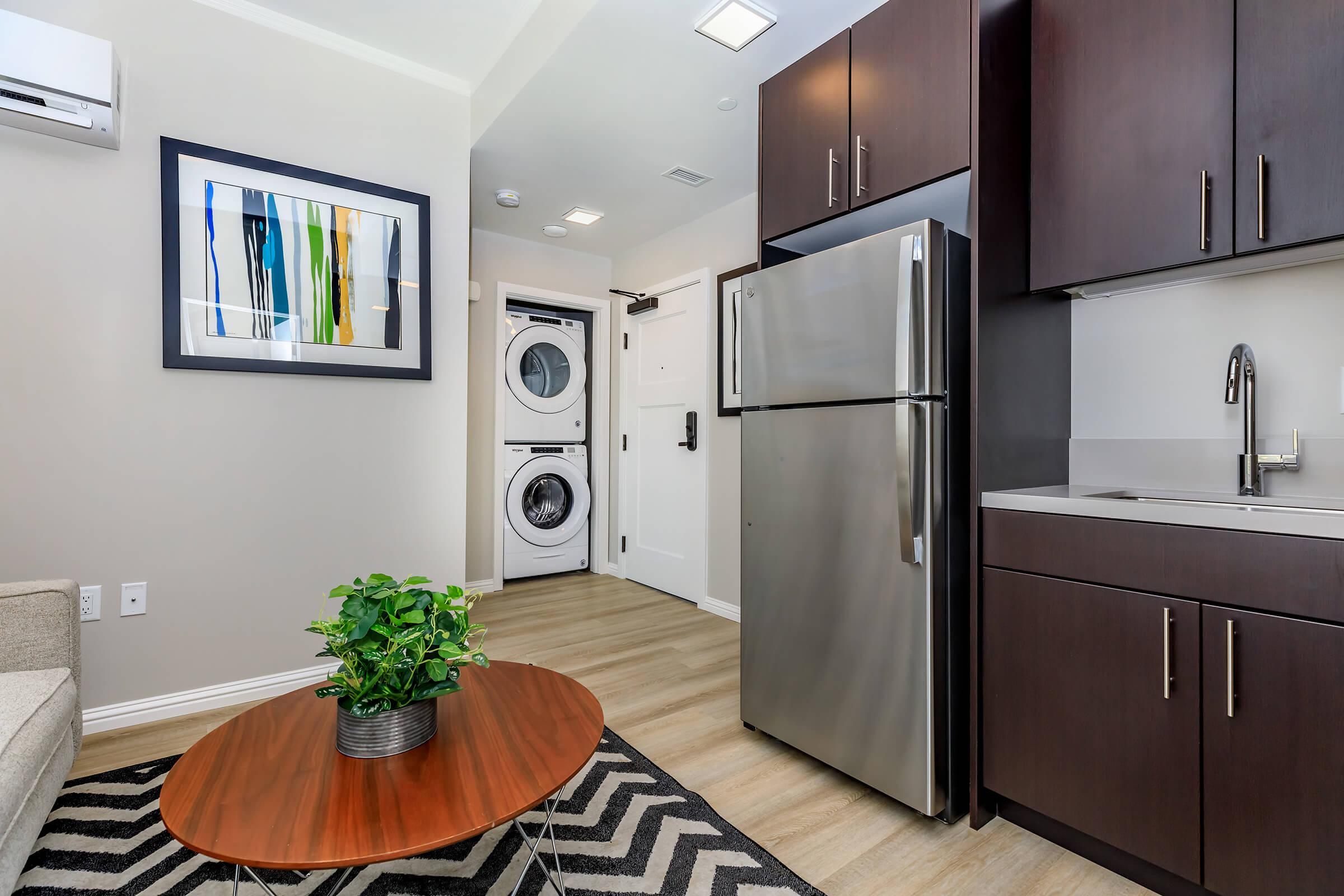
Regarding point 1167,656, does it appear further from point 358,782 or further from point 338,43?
point 338,43

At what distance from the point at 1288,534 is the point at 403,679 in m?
1.70

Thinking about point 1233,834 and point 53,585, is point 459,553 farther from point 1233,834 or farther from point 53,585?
point 1233,834

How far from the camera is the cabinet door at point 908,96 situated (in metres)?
1.61

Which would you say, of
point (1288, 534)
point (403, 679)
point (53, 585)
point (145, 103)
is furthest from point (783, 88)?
point (53, 585)

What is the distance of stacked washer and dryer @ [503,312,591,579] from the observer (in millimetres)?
4191

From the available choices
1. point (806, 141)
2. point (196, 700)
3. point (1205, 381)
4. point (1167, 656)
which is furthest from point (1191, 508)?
point (196, 700)

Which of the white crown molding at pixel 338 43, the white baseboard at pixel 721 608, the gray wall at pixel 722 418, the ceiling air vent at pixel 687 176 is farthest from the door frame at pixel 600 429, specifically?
the white crown molding at pixel 338 43

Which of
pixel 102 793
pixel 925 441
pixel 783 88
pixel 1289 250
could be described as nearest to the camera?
pixel 1289 250

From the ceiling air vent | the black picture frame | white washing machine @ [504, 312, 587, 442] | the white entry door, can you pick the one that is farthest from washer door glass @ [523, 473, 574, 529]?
the ceiling air vent

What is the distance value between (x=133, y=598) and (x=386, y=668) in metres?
1.71

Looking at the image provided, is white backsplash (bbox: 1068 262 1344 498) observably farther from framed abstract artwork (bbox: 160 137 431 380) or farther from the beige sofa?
the beige sofa

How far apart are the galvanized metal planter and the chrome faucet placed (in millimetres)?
2019

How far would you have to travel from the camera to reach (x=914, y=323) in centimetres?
157

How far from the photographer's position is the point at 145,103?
216 centimetres
